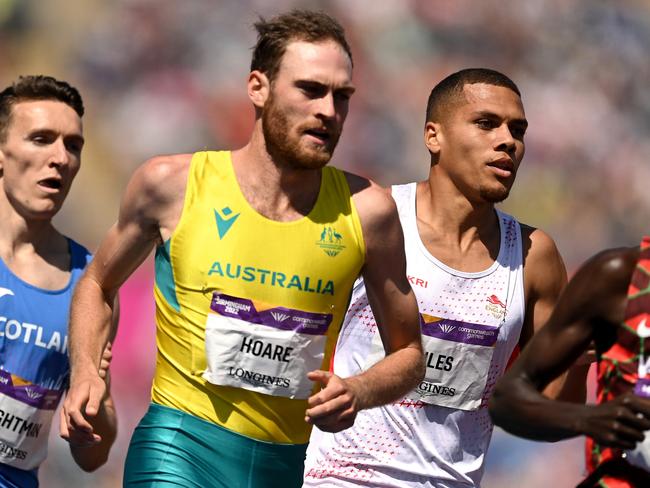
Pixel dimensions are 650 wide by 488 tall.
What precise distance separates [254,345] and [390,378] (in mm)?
473

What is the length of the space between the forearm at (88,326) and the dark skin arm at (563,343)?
1.57 metres

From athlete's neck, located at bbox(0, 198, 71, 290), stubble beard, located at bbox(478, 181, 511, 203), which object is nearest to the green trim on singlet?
athlete's neck, located at bbox(0, 198, 71, 290)

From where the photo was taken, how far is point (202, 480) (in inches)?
172

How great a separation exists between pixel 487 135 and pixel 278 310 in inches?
65.2

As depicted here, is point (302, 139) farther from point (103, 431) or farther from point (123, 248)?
point (103, 431)

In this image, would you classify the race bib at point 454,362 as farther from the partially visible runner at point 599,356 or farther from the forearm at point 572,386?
the partially visible runner at point 599,356

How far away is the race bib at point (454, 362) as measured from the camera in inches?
206

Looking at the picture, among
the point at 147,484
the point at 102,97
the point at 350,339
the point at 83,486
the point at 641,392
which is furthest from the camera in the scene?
the point at 102,97

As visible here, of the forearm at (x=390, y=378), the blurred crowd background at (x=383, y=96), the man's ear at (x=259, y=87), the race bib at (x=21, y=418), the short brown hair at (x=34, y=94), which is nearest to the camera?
the forearm at (x=390, y=378)

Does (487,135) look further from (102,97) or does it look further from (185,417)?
(102,97)

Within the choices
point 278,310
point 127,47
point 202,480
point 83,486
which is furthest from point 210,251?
point 127,47

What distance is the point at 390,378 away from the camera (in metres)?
4.41

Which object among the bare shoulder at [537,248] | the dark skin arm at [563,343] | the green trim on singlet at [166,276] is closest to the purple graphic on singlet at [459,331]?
the bare shoulder at [537,248]

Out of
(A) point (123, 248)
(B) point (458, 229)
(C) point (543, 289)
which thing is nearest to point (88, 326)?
(A) point (123, 248)
